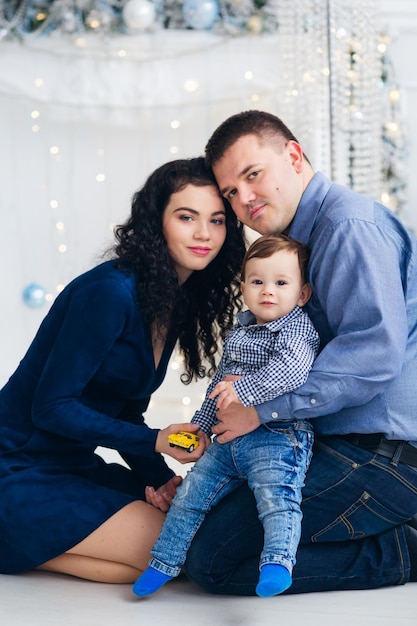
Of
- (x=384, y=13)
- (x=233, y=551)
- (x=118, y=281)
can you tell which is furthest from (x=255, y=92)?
(x=233, y=551)

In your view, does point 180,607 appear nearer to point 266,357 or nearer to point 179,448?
point 179,448

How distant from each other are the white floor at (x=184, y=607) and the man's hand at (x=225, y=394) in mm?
448

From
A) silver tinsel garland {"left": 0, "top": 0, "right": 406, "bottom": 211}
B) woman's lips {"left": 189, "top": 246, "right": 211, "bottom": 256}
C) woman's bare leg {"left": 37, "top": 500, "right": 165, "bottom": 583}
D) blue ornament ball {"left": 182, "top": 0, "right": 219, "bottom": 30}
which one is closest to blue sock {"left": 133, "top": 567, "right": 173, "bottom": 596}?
woman's bare leg {"left": 37, "top": 500, "right": 165, "bottom": 583}

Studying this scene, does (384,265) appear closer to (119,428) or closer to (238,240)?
(238,240)

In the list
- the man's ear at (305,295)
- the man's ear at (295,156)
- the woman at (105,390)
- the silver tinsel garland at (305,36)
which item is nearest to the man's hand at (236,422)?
the woman at (105,390)

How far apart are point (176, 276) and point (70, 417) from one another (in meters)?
0.45

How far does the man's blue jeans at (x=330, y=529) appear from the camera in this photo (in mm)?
Answer: 1981

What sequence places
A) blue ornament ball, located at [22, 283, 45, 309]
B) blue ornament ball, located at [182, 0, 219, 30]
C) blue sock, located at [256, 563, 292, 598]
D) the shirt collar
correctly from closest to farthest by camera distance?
blue sock, located at [256, 563, 292, 598] → the shirt collar → blue ornament ball, located at [182, 0, 219, 30] → blue ornament ball, located at [22, 283, 45, 309]

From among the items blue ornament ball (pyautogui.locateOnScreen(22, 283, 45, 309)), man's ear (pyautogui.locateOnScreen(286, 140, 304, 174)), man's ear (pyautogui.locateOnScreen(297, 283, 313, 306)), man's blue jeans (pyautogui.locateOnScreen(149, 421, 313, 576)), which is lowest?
blue ornament ball (pyautogui.locateOnScreen(22, 283, 45, 309))

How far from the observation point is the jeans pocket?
199cm

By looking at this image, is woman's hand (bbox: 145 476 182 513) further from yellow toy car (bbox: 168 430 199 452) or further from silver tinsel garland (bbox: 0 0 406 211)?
silver tinsel garland (bbox: 0 0 406 211)

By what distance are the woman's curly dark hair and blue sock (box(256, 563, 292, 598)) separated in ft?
2.27

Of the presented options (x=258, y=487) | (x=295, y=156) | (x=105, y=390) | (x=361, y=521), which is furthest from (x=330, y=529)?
(x=295, y=156)

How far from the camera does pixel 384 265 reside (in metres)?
1.95
